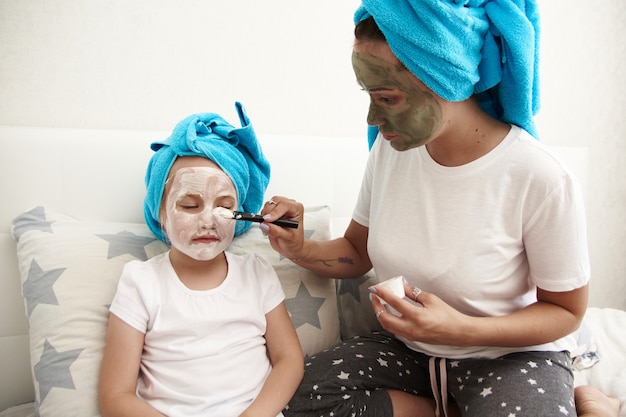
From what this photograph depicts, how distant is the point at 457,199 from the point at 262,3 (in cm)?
81

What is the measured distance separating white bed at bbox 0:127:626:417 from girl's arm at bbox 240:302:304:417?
5.1 inches

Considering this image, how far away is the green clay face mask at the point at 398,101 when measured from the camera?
2.93ft

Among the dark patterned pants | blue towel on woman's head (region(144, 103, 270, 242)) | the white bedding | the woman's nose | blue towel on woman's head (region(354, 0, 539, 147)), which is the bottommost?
the white bedding

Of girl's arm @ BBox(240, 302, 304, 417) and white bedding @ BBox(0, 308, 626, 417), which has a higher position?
girl's arm @ BBox(240, 302, 304, 417)

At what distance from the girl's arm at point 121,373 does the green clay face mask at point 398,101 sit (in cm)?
63

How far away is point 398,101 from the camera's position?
917mm

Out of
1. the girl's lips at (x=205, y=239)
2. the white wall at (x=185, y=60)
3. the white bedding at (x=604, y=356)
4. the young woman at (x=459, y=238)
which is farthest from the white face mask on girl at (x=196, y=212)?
the white bedding at (x=604, y=356)

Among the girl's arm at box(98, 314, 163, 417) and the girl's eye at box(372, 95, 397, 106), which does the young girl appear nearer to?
the girl's arm at box(98, 314, 163, 417)

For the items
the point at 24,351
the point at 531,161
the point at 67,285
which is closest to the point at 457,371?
the point at 531,161

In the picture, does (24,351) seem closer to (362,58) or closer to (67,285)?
(67,285)

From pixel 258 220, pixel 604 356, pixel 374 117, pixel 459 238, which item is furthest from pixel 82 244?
pixel 604 356

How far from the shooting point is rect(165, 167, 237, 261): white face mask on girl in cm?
98

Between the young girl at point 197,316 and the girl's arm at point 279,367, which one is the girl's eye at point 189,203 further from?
the girl's arm at point 279,367

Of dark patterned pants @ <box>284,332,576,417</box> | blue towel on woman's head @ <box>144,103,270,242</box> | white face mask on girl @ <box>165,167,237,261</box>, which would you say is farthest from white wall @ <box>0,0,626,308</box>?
dark patterned pants @ <box>284,332,576,417</box>
